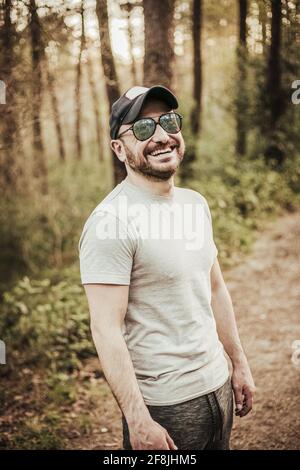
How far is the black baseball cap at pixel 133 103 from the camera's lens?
2.08 meters

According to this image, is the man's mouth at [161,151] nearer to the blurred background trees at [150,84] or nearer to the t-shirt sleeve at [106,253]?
the t-shirt sleeve at [106,253]

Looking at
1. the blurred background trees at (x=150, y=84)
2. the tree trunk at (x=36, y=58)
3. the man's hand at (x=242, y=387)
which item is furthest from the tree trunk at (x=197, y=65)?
the man's hand at (x=242, y=387)

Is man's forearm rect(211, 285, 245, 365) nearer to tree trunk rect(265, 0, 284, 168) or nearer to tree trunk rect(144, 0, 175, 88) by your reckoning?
tree trunk rect(144, 0, 175, 88)

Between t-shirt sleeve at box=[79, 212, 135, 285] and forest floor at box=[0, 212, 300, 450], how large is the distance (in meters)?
2.66

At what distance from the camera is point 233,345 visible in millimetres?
2455

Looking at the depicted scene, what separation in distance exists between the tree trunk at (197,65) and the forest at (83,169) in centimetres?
4

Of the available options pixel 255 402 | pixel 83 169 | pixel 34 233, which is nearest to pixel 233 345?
pixel 255 402

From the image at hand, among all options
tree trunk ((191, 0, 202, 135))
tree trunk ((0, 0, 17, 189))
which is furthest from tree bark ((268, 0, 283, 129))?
tree trunk ((0, 0, 17, 189))

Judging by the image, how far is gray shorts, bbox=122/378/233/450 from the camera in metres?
1.99

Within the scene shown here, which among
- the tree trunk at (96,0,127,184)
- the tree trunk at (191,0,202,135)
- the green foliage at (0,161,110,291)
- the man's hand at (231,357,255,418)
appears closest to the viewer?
the man's hand at (231,357,255,418)

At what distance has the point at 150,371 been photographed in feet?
6.51

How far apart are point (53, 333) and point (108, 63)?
4472 millimetres

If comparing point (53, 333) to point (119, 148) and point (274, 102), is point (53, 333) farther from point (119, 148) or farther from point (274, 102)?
point (274, 102)

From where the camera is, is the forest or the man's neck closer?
the man's neck
